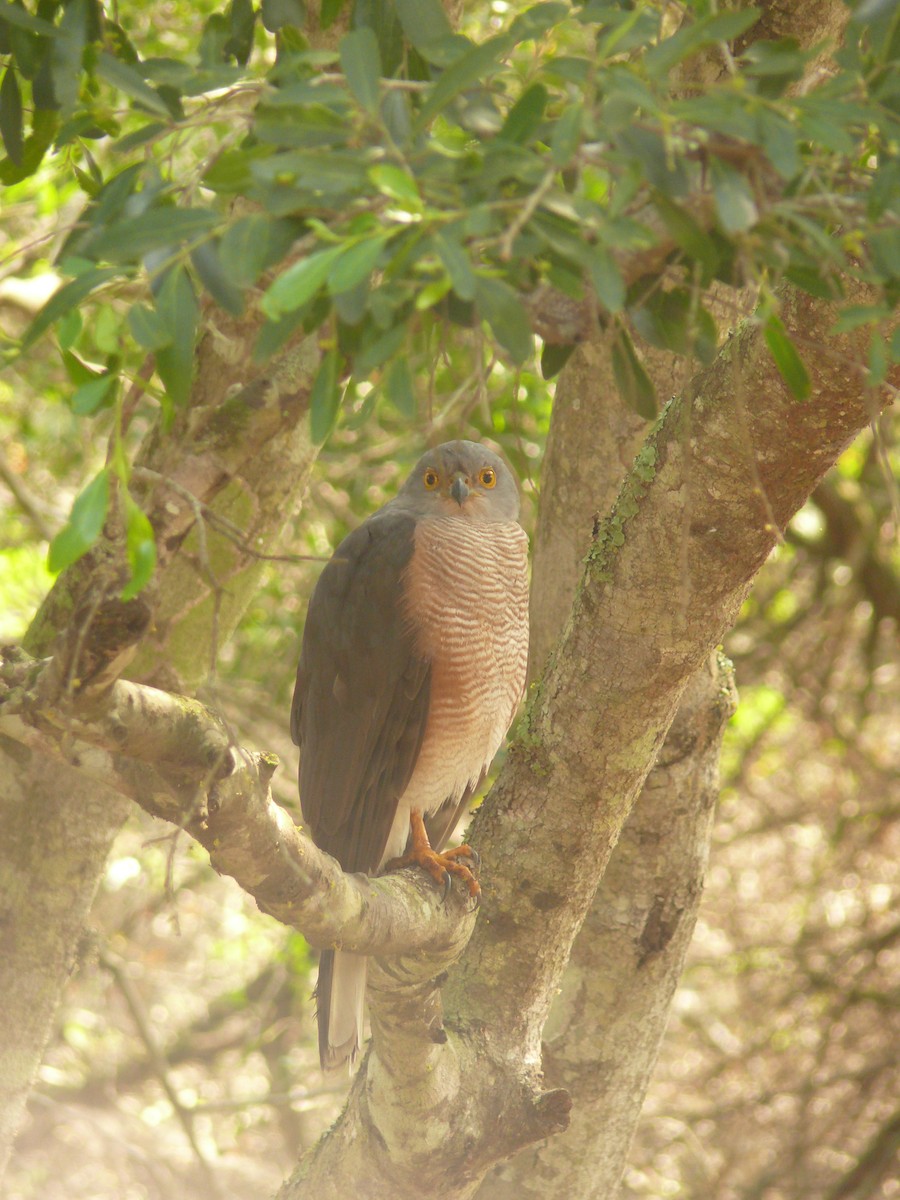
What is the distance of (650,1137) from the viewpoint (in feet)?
22.1

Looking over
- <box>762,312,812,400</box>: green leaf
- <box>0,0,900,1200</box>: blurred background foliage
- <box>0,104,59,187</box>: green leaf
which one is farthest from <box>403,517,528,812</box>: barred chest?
<box>762,312,812,400</box>: green leaf

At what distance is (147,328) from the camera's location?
5.03ft

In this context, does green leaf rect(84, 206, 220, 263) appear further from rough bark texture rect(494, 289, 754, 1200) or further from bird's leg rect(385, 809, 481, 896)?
rough bark texture rect(494, 289, 754, 1200)

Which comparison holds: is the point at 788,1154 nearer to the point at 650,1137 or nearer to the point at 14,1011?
the point at 650,1137

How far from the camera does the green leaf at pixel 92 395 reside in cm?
159

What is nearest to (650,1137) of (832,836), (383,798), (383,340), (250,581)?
(832,836)

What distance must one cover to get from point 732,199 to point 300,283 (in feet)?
1.67

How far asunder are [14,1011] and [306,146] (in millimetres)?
3053

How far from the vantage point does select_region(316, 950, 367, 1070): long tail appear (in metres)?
3.73

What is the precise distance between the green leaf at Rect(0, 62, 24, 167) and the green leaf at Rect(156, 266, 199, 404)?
1.05 metres

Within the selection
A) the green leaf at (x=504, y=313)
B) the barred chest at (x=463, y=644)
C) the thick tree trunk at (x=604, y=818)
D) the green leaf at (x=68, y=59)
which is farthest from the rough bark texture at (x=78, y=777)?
the green leaf at (x=504, y=313)

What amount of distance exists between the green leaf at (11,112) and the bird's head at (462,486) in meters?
1.94

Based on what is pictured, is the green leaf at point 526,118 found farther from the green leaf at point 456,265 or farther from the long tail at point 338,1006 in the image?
the long tail at point 338,1006

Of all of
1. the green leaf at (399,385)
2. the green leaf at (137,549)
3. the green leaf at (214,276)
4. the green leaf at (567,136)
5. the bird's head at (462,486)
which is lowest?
the bird's head at (462,486)
